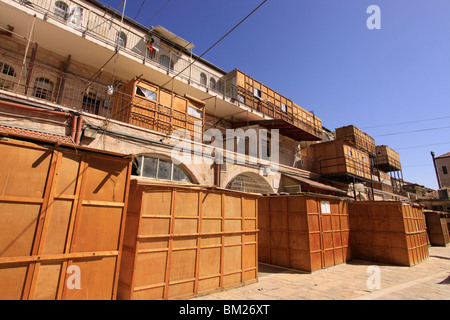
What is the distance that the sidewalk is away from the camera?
18.8ft

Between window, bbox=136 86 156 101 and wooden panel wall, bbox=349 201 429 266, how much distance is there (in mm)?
10652

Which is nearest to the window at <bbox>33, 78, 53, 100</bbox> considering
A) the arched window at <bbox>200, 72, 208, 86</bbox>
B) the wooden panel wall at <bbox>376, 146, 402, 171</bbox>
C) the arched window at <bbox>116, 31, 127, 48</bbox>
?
the arched window at <bbox>116, 31, 127, 48</bbox>

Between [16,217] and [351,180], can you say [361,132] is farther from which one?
[16,217]

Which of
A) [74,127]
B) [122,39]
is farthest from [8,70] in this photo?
[122,39]

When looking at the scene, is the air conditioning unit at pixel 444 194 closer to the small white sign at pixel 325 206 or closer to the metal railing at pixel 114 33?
the small white sign at pixel 325 206

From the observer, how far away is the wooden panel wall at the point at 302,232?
8.46 metres

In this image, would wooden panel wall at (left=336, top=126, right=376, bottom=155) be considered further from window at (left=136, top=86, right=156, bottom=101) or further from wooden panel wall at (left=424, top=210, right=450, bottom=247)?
window at (left=136, top=86, right=156, bottom=101)

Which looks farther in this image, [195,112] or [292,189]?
[292,189]

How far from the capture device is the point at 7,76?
885 cm

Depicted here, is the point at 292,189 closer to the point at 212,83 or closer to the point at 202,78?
the point at 212,83

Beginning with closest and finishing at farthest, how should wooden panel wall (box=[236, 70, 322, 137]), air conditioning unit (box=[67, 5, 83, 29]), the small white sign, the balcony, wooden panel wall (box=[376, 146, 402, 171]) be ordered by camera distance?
the balcony < the small white sign < air conditioning unit (box=[67, 5, 83, 29]) < wooden panel wall (box=[236, 70, 322, 137]) < wooden panel wall (box=[376, 146, 402, 171])

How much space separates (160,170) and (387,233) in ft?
34.0

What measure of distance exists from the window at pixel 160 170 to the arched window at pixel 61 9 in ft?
25.5

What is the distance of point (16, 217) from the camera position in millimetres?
3389
